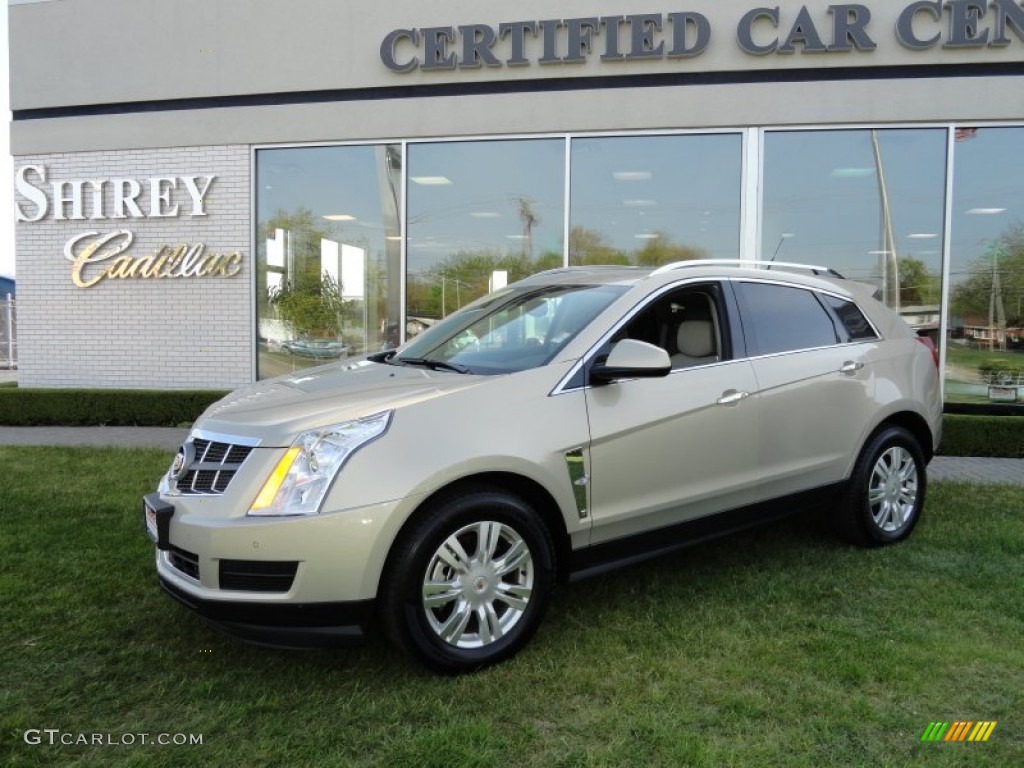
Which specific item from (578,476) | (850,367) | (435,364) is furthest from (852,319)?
(435,364)

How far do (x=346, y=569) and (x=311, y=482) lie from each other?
0.35 metres

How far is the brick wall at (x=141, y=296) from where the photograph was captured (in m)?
11.3

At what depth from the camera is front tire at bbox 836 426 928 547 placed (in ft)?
15.9

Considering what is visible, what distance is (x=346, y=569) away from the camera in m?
3.00

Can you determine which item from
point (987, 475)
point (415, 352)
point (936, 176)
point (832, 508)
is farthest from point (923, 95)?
point (415, 352)

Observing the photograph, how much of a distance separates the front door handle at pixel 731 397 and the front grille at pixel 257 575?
224 cm

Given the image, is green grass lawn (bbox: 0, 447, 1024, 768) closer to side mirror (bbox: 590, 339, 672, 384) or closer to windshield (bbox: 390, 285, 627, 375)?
side mirror (bbox: 590, 339, 672, 384)

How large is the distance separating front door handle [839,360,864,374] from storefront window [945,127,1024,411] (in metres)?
6.33

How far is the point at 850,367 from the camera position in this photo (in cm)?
474

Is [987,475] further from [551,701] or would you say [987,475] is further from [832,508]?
[551,701]

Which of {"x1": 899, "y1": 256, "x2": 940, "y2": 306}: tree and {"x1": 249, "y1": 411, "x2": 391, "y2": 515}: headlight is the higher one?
{"x1": 899, "y1": 256, "x2": 940, "y2": 306}: tree

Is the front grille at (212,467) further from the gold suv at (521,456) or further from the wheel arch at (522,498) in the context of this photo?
the wheel arch at (522,498)

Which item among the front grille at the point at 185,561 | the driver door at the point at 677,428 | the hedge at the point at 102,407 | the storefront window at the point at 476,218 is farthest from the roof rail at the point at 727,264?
the hedge at the point at 102,407

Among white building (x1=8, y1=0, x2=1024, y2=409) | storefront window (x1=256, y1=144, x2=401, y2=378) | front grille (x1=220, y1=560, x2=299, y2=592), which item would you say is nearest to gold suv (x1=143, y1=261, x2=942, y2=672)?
front grille (x1=220, y1=560, x2=299, y2=592)
